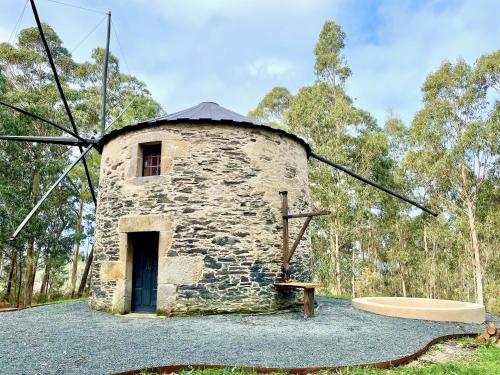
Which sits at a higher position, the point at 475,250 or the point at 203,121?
the point at 203,121

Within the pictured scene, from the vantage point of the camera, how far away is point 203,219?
796 cm

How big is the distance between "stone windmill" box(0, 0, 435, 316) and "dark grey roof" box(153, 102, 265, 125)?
0.09m

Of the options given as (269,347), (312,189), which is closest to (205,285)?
(269,347)

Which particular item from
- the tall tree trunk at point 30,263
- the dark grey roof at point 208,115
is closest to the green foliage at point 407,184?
the dark grey roof at point 208,115

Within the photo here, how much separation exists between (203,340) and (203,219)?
301 cm

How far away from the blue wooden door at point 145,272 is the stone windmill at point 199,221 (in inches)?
0.9

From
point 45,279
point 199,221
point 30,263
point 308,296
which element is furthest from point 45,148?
point 308,296

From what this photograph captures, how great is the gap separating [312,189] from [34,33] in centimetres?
Answer: 1914

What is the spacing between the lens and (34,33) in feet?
71.2

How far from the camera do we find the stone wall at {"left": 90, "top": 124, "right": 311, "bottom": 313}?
7734 mm

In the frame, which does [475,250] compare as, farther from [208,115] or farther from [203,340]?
[203,340]

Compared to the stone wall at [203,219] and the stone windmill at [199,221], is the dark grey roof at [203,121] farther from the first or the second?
the stone wall at [203,219]

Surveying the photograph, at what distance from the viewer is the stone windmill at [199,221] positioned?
775cm

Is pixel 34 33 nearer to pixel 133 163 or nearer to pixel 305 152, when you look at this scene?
pixel 133 163
